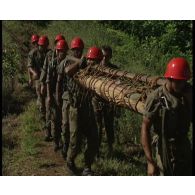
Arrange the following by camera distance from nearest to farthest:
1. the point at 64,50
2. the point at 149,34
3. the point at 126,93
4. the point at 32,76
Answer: the point at 126,93 → the point at 64,50 → the point at 32,76 → the point at 149,34

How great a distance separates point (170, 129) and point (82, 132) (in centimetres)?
246

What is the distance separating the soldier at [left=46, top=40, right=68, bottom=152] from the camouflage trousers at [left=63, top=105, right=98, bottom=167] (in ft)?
5.25

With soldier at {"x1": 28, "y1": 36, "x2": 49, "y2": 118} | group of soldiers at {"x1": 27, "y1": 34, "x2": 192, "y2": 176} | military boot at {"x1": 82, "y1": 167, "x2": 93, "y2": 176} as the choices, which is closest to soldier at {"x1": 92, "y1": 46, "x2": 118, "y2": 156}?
group of soldiers at {"x1": 27, "y1": 34, "x2": 192, "y2": 176}

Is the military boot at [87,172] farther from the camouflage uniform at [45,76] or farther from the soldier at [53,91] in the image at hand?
the camouflage uniform at [45,76]

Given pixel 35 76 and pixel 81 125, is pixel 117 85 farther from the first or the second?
pixel 35 76

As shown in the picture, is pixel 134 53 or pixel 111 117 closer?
pixel 111 117

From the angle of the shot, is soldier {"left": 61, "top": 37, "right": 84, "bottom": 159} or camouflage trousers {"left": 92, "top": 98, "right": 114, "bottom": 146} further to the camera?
camouflage trousers {"left": 92, "top": 98, "right": 114, "bottom": 146}

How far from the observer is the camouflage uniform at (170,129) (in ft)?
16.9

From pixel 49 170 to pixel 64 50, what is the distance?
209cm

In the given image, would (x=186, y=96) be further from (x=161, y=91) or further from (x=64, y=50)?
(x=64, y=50)

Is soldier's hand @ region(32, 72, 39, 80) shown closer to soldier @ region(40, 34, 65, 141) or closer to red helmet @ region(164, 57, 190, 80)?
soldier @ region(40, 34, 65, 141)

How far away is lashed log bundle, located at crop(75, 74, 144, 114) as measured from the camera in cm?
575

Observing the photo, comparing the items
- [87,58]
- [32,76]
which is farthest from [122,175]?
[32,76]

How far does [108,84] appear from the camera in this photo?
6.65 meters
